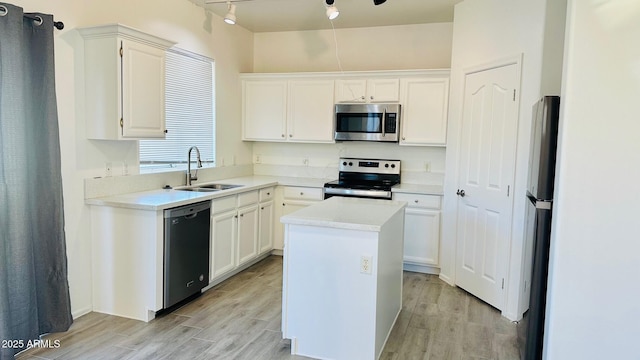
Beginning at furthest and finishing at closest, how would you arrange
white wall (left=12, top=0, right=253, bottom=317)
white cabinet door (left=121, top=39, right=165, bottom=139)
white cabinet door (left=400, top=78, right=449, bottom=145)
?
white cabinet door (left=400, top=78, right=449, bottom=145) → white cabinet door (left=121, top=39, right=165, bottom=139) → white wall (left=12, top=0, right=253, bottom=317)

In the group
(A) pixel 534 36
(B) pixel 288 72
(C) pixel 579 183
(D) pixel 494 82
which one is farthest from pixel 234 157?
(C) pixel 579 183

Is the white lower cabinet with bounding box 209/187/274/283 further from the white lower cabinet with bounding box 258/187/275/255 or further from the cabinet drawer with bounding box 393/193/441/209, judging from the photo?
the cabinet drawer with bounding box 393/193/441/209

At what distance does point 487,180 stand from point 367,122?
61.9 inches

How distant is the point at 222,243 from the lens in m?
3.99

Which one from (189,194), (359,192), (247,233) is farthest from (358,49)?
(189,194)

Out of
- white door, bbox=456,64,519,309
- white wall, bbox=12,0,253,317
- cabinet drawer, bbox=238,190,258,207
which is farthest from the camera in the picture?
cabinet drawer, bbox=238,190,258,207

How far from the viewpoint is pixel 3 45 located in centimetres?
248

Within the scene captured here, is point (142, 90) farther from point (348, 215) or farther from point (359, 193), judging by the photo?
point (359, 193)

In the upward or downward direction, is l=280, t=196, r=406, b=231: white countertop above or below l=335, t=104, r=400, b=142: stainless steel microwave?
below

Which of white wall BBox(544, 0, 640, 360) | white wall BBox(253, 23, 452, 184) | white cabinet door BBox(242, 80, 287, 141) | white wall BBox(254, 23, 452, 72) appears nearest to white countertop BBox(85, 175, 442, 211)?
white wall BBox(253, 23, 452, 184)

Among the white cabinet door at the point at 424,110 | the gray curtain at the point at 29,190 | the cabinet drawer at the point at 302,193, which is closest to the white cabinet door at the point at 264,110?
the cabinet drawer at the point at 302,193

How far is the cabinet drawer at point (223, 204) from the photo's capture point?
3.81 metres

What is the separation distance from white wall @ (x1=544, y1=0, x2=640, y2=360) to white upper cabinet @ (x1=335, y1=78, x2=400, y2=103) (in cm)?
276

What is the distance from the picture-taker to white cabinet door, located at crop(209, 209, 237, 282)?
3846 millimetres
